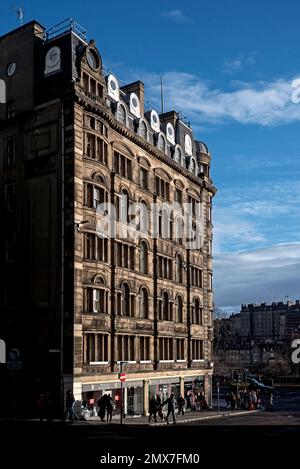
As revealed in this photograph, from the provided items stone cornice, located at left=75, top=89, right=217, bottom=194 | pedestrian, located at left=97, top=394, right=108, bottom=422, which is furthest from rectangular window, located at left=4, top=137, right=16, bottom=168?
pedestrian, located at left=97, top=394, right=108, bottom=422

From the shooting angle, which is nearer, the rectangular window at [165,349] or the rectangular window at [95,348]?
the rectangular window at [95,348]

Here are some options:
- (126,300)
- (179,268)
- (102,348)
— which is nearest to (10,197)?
(126,300)

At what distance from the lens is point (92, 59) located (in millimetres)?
47656

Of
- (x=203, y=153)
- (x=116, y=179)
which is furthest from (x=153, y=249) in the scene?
(x=203, y=153)

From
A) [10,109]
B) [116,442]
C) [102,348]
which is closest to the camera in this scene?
[116,442]

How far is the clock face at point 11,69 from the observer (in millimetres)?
48812

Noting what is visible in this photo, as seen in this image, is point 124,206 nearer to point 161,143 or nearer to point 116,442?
point 161,143

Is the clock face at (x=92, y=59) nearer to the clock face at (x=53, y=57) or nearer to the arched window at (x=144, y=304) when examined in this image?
the clock face at (x=53, y=57)

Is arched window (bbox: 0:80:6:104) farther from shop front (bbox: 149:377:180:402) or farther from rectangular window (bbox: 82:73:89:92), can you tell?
shop front (bbox: 149:377:180:402)

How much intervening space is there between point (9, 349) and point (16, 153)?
1428 cm

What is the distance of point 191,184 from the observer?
2507 inches

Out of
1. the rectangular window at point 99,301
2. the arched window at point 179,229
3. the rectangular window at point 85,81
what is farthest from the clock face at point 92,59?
the arched window at point 179,229

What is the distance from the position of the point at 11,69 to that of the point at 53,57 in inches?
171
